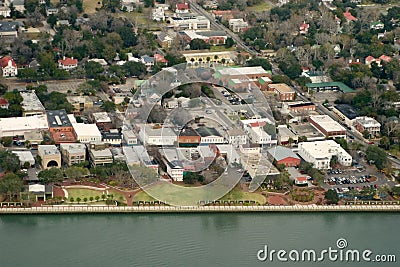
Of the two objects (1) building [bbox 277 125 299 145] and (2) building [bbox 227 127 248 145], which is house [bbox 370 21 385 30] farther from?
(2) building [bbox 227 127 248 145]

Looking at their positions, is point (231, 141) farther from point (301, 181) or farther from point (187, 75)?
point (187, 75)

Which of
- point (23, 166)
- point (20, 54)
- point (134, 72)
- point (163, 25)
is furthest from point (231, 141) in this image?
point (163, 25)

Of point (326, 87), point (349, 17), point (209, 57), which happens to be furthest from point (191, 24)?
point (326, 87)

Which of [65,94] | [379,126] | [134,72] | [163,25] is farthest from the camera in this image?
[163,25]

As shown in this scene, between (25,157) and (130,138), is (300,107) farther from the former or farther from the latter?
(25,157)

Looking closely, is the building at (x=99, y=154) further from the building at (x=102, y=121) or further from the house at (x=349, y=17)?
the house at (x=349, y=17)

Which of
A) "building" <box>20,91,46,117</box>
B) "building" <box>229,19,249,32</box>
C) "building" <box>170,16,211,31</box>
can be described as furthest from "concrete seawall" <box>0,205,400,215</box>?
"building" <box>170,16,211,31</box>
